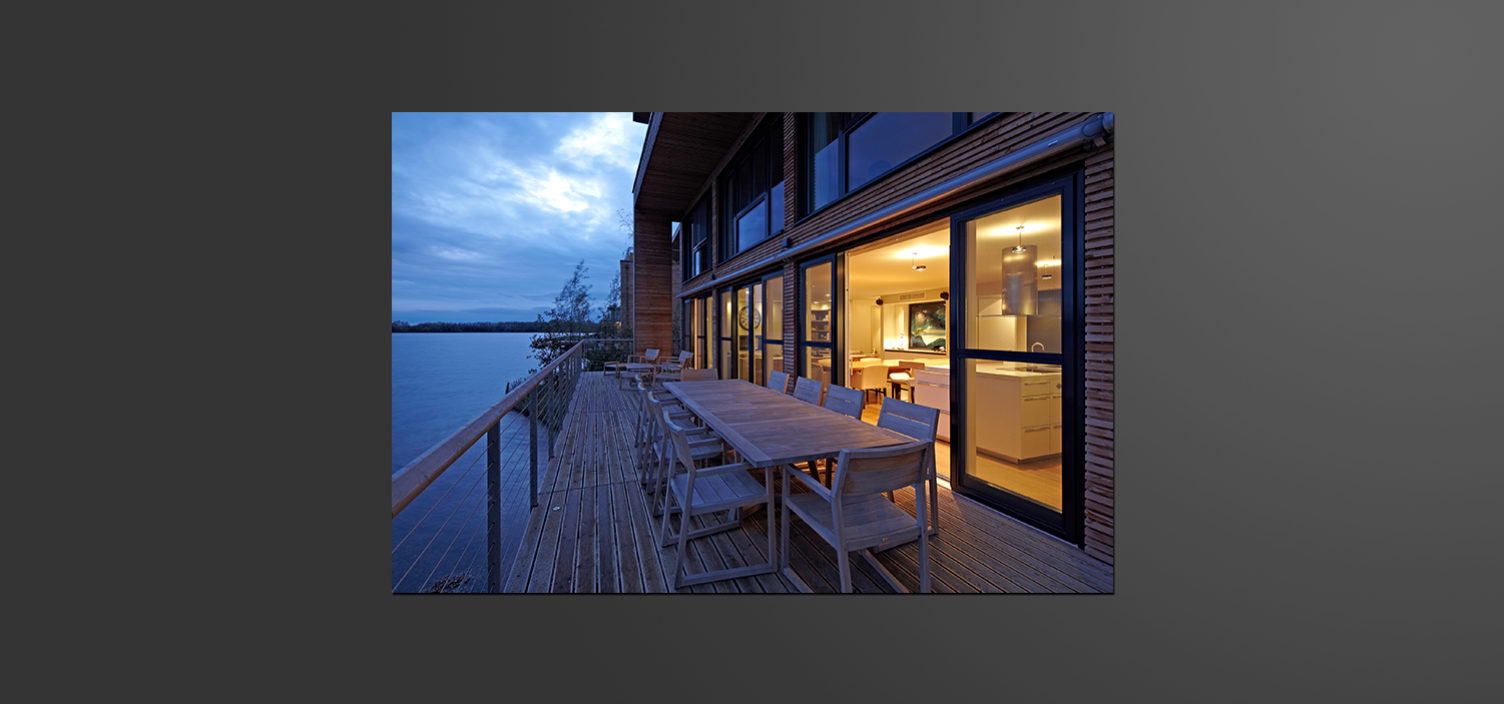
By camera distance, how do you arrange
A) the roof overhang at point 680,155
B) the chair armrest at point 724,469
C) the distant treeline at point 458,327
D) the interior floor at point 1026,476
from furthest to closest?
the roof overhang at point 680,155 → the interior floor at point 1026,476 → the chair armrest at point 724,469 → the distant treeline at point 458,327

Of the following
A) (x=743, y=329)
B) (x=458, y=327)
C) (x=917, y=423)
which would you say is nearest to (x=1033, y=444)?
(x=917, y=423)

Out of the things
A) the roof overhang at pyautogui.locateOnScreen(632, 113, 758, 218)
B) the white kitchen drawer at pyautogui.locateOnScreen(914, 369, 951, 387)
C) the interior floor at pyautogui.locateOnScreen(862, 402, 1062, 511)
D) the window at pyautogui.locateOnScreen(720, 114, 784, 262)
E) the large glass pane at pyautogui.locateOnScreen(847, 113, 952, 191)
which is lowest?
the interior floor at pyautogui.locateOnScreen(862, 402, 1062, 511)

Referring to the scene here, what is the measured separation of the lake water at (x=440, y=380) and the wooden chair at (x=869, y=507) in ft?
4.62

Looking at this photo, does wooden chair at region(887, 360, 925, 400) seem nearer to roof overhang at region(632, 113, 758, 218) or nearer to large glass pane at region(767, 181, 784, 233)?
large glass pane at region(767, 181, 784, 233)

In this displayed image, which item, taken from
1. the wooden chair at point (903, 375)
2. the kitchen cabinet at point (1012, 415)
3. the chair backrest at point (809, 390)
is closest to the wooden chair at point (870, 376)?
the wooden chair at point (903, 375)

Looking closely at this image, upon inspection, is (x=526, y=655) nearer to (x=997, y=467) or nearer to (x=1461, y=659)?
(x=997, y=467)

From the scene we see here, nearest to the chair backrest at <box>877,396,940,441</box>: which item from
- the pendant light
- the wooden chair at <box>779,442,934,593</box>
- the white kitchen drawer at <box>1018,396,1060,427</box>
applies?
the wooden chair at <box>779,442,934,593</box>

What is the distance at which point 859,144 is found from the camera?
12.8 feet

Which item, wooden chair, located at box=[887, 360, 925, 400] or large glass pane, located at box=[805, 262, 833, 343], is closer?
large glass pane, located at box=[805, 262, 833, 343]

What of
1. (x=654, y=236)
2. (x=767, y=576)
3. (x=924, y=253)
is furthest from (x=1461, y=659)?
(x=654, y=236)

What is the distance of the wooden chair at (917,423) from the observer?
2.23 meters

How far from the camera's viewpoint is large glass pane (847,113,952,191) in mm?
3031

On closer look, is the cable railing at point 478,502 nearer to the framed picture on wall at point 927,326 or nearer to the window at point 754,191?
the window at point 754,191

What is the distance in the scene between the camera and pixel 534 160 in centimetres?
311
